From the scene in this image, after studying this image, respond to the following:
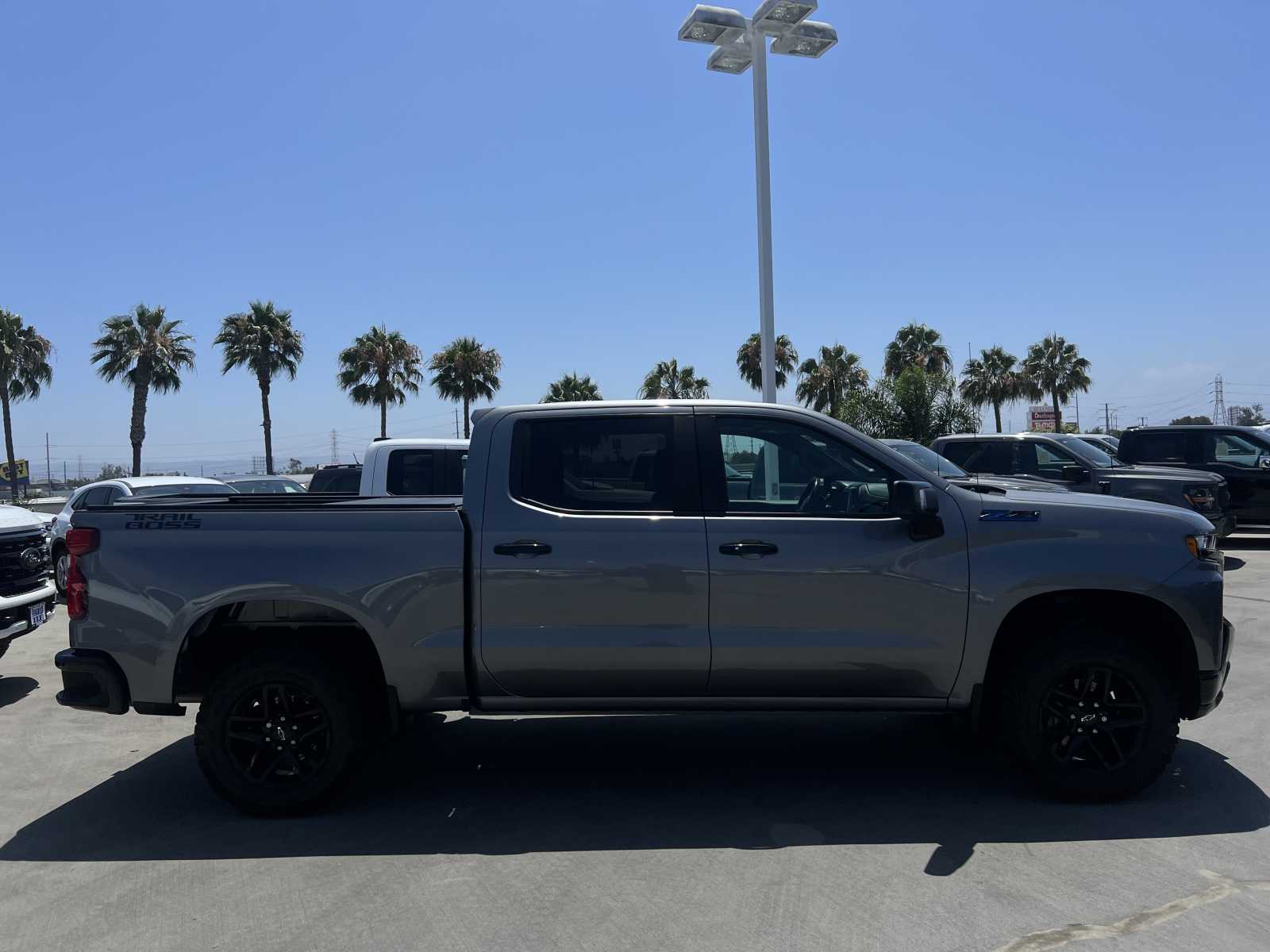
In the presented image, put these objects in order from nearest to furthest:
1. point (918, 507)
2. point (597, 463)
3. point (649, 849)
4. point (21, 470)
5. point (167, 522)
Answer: point (649, 849)
point (918, 507)
point (167, 522)
point (597, 463)
point (21, 470)

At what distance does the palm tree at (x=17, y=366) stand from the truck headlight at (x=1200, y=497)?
42.2 m

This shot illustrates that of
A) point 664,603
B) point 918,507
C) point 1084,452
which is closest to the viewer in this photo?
point 918,507

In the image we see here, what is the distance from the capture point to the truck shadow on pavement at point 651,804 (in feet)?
15.2

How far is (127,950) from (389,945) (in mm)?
956

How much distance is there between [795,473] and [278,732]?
2862 millimetres

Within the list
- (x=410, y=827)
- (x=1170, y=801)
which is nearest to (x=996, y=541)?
(x=1170, y=801)

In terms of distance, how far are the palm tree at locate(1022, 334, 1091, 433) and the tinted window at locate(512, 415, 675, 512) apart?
5802 centimetres

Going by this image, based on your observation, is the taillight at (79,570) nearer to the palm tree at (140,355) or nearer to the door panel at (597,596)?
the door panel at (597,596)

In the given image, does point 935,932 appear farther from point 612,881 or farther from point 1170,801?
point 1170,801

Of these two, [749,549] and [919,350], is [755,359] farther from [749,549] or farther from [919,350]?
[749,549]

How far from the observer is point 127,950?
3.67m

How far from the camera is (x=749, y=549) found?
481 cm

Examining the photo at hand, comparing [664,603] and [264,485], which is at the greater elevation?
[264,485]

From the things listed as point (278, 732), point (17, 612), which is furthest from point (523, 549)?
point (17, 612)
